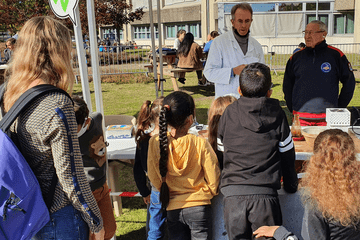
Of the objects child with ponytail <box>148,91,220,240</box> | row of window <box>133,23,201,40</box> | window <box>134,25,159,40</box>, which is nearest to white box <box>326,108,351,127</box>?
child with ponytail <box>148,91,220,240</box>

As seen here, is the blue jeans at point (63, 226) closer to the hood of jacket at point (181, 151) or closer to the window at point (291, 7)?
the hood of jacket at point (181, 151)

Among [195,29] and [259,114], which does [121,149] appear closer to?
[259,114]

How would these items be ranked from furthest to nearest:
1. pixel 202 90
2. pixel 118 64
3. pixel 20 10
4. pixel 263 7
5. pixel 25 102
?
pixel 263 7 → pixel 20 10 → pixel 118 64 → pixel 202 90 → pixel 25 102

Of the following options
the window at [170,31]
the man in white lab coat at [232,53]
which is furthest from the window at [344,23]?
the man in white lab coat at [232,53]

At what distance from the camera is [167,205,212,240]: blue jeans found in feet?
7.21

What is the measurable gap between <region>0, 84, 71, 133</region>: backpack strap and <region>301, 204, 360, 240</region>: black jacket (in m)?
1.39

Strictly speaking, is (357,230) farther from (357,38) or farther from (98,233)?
(357,38)

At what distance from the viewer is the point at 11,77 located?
1.60m

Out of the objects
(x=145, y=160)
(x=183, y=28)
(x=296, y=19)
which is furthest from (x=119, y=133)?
(x=183, y=28)

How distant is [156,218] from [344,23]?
26083 mm

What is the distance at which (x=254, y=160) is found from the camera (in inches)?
79.7

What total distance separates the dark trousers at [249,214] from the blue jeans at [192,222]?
0.17 metres

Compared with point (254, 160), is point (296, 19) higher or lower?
higher

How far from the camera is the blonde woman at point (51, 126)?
4.79 feet
